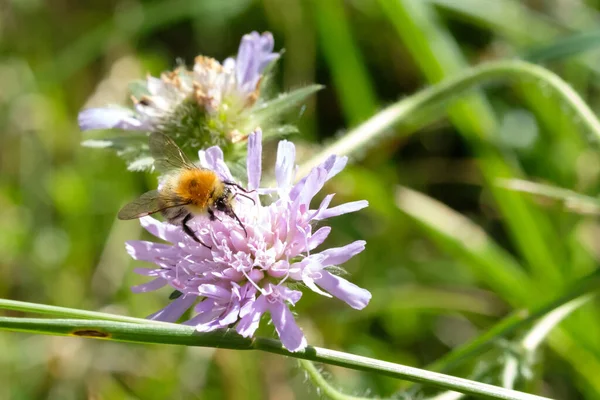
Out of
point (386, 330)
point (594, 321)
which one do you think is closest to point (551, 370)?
point (594, 321)

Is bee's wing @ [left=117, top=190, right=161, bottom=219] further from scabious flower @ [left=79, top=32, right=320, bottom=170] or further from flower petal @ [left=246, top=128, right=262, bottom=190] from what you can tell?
scabious flower @ [left=79, top=32, right=320, bottom=170]

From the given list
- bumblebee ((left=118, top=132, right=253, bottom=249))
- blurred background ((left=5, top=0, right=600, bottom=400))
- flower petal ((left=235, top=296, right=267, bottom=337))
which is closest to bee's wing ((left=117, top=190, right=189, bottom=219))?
bumblebee ((left=118, top=132, right=253, bottom=249))

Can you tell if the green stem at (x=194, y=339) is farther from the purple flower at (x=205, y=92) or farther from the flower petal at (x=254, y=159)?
the purple flower at (x=205, y=92)

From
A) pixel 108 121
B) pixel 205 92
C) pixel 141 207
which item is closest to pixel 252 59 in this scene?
pixel 205 92

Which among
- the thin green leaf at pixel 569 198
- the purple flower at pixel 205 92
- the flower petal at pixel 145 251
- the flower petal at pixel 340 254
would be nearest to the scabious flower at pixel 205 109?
→ the purple flower at pixel 205 92

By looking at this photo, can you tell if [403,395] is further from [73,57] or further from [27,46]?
[27,46]

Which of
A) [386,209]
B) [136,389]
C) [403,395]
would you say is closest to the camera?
[403,395]
